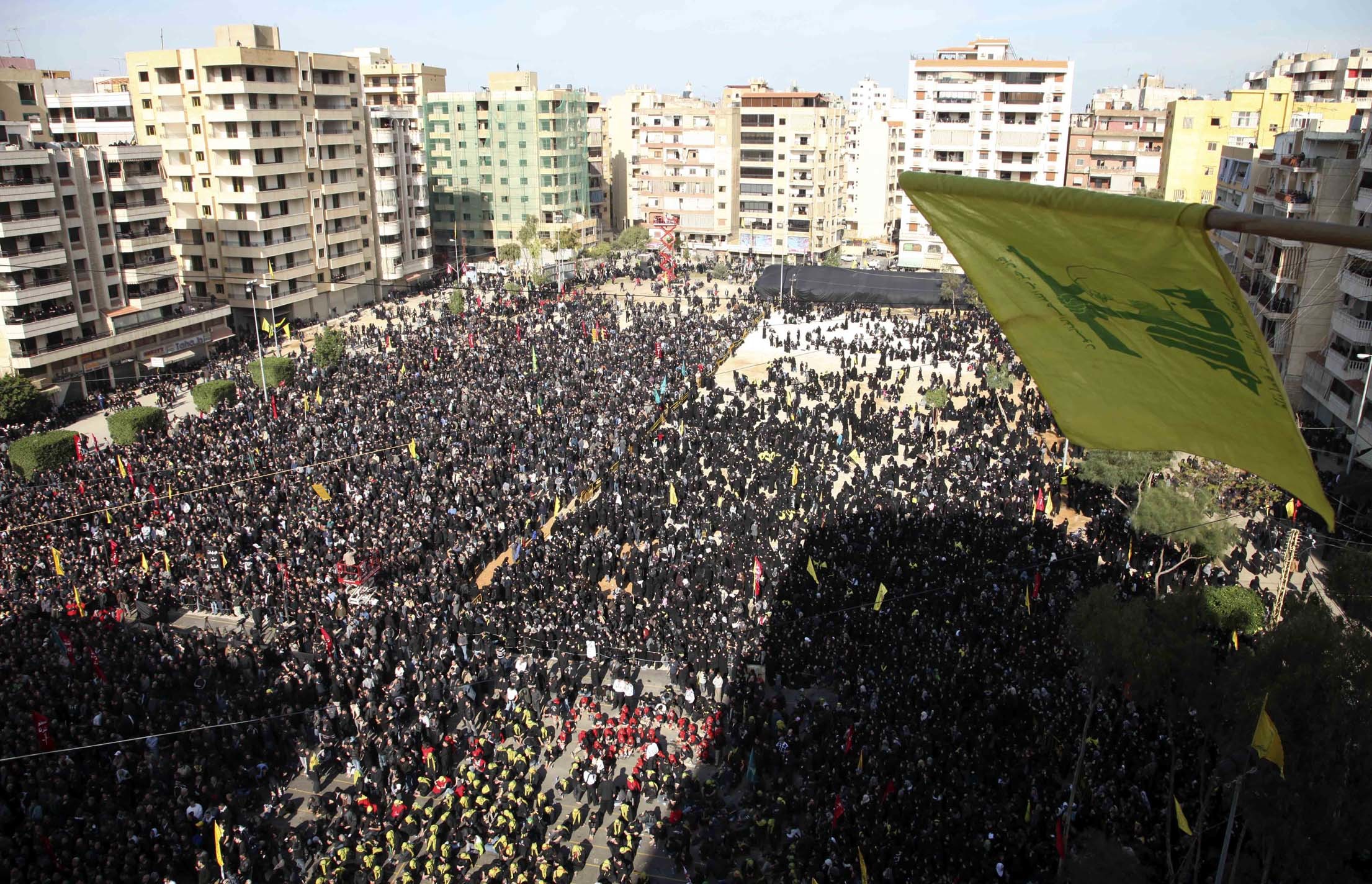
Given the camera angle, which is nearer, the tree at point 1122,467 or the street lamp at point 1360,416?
the tree at point 1122,467

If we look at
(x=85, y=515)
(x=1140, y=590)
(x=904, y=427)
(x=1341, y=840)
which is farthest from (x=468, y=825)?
(x=904, y=427)

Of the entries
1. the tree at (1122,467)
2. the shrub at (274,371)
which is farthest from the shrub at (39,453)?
the tree at (1122,467)

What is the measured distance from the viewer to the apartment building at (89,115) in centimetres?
4256

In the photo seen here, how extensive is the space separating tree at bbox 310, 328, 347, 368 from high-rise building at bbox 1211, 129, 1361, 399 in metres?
27.4

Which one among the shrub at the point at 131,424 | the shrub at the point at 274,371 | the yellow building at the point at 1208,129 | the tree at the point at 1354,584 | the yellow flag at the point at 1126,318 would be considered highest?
the yellow building at the point at 1208,129

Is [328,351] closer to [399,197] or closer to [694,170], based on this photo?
[399,197]

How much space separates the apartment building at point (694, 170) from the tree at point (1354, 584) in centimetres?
5069

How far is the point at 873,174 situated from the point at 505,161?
86.0 ft

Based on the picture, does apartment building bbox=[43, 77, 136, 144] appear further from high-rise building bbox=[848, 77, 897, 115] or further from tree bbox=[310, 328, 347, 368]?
high-rise building bbox=[848, 77, 897, 115]

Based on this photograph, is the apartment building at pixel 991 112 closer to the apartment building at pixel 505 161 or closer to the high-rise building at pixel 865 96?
the apartment building at pixel 505 161

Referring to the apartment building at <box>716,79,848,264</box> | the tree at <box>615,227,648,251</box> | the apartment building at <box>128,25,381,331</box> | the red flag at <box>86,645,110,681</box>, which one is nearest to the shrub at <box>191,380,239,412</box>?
the apartment building at <box>128,25,381,331</box>

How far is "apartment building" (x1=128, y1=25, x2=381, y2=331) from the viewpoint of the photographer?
128ft

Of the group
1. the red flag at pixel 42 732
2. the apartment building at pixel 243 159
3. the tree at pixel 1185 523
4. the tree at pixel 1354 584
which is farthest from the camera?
the apartment building at pixel 243 159

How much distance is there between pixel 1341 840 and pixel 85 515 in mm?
22102
